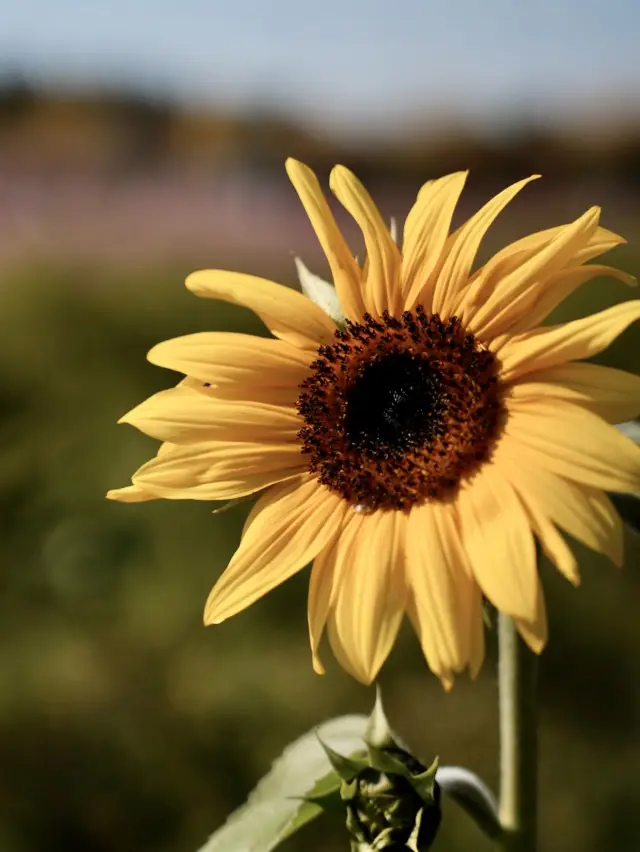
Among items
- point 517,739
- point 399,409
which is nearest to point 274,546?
point 399,409

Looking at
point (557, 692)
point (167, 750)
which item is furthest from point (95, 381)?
point (557, 692)

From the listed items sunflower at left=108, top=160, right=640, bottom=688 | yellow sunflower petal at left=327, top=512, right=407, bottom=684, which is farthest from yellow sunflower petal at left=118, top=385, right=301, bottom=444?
yellow sunflower petal at left=327, top=512, right=407, bottom=684

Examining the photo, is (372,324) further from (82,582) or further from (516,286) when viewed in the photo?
(82,582)

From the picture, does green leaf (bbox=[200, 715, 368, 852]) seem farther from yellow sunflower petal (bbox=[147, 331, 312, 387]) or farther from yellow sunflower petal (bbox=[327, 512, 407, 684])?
yellow sunflower petal (bbox=[147, 331, 312, 387])

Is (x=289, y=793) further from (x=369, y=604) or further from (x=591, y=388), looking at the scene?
(x=591, y=388)

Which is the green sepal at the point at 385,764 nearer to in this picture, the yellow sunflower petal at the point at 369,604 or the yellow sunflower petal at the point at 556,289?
the yellow sunflower petal at the point at 369,604

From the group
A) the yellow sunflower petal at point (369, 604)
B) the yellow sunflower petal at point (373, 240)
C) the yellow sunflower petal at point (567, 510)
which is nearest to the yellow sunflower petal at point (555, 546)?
the yellow sunflower petal at point (567, 510)
